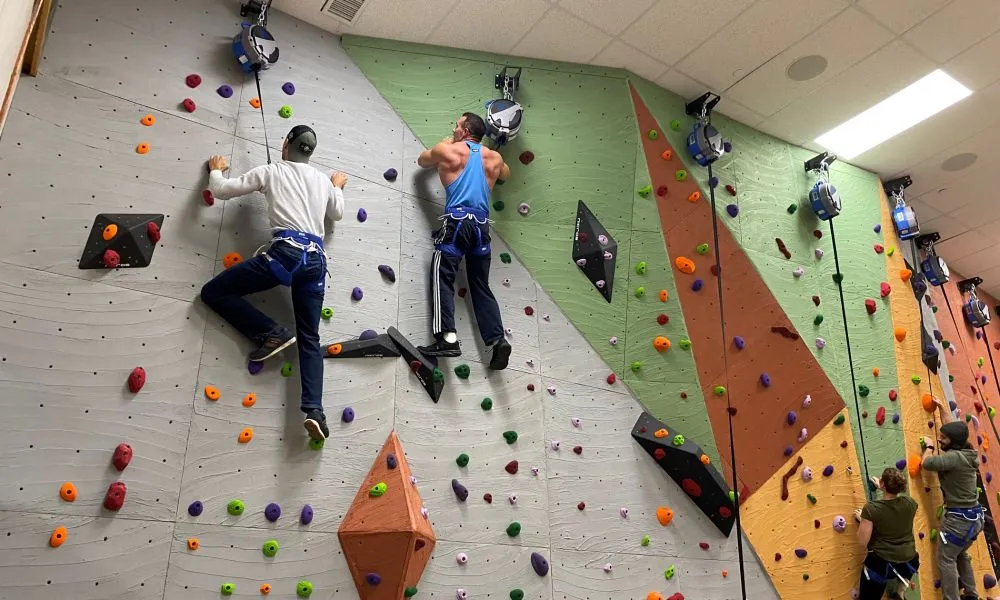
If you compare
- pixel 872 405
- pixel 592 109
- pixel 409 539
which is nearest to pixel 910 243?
pixel 872 405

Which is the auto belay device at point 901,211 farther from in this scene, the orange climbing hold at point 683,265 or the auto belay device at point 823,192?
the orange climbing hold at point 683,265

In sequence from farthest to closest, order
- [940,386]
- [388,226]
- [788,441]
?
[940,386] → [788,441] → [388,226]

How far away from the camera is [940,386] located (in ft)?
18.6

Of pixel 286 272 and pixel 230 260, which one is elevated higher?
pixel 230 260

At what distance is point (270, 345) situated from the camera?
10.3 feet

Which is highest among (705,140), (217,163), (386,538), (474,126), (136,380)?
(705,140)

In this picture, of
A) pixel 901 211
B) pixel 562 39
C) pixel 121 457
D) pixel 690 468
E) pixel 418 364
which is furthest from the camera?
pixel 901 211

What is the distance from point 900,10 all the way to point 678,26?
4.07ft

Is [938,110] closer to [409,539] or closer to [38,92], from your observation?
[409,539]

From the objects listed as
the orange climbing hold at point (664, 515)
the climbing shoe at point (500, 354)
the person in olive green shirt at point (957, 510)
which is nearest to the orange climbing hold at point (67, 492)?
the climbing shoe at point (500, 354)

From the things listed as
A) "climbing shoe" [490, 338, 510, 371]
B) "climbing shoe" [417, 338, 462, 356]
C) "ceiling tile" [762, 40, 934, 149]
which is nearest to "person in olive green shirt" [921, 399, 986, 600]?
"ceiling tile" [762, 40, 934, 149]

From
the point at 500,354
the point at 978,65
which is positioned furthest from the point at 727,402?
the point at 978,65

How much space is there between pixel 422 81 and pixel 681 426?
239 centimetres

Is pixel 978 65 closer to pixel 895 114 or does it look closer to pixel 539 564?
pixel 895 114
